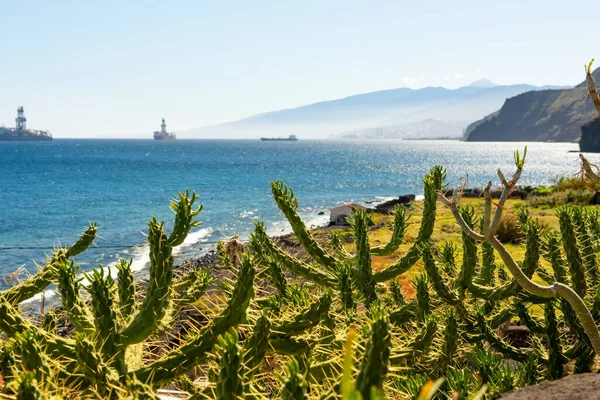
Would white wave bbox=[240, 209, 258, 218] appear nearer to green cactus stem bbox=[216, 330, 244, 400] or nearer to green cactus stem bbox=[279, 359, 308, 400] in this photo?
green cactus stem bbox=[216, 330, 244, 400]

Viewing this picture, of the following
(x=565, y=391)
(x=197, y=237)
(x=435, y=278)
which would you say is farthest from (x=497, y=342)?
(x=197, y=237)

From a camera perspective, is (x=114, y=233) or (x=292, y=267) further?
(x=114, y=233)

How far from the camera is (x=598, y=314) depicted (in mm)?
5586

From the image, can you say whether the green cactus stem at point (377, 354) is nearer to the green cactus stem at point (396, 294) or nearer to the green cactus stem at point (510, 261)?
the green cactus stem at point (510, 261)

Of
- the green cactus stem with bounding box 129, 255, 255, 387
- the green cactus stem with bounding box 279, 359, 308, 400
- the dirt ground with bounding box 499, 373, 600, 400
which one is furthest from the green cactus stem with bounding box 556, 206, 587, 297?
the green cactus stem with bounding box 279, 359, 308, 400

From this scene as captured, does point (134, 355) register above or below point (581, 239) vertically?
below

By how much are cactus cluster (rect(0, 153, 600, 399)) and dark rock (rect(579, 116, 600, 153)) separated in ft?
410

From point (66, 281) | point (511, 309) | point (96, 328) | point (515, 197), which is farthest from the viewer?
point (515, 197)

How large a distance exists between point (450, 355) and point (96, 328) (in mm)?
3298

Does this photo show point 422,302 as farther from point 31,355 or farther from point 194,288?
point 31,355

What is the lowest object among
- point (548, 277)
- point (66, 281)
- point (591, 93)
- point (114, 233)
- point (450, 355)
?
point (114, 233)

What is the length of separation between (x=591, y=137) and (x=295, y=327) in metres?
131

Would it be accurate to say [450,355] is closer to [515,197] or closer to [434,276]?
[434,276]

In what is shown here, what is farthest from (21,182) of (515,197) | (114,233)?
(515,197)
